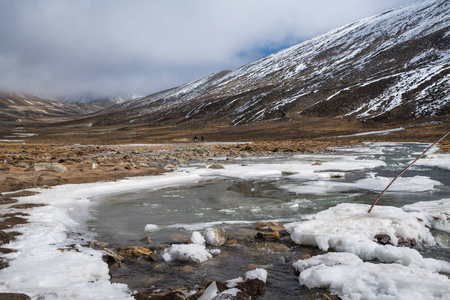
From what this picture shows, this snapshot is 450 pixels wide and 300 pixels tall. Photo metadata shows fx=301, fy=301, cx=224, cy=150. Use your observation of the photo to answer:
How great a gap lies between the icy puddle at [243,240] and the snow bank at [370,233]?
0.02 meters

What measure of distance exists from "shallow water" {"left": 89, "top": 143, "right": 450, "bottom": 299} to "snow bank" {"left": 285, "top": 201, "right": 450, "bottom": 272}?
1.44 feet

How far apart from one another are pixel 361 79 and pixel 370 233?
4584 inches

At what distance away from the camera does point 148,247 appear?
6.84 m

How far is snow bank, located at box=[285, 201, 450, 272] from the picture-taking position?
589 cm

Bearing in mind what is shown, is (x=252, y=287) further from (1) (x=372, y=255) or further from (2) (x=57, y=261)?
(2) (x=57, y=261)

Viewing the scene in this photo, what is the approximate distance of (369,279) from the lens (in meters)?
4.97

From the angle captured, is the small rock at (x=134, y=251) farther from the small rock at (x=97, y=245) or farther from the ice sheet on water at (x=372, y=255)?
the ice sheet on water at (x=372, y=255)

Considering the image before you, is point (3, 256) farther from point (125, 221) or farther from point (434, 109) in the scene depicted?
point (434, 109)

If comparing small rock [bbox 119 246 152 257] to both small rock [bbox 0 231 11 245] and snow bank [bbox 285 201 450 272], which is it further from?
snow bank [bbox 285 201 450 272]

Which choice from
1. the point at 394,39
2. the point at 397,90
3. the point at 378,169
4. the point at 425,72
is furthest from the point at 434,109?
the point at 394,39

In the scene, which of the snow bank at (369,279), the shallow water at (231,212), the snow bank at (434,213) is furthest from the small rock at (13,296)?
the snow bank at (434,213)

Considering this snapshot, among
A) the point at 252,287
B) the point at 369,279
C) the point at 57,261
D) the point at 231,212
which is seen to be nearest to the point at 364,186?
the point at 231,212

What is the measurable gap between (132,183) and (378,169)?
15.2 meters

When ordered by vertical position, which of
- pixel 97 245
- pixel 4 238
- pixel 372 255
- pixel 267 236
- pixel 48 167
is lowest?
pixel 372 255
